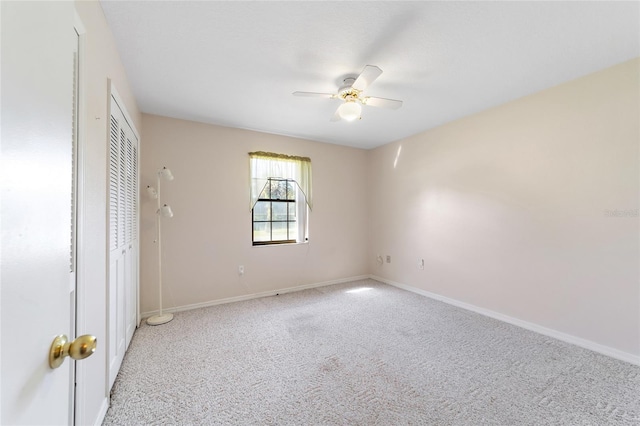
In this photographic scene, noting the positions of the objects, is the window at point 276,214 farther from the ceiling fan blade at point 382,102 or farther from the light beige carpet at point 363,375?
the ceiling fan blade at point 382,102

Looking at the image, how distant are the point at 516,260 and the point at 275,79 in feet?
10.1

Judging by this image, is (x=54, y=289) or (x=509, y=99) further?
(x=509, y=99)

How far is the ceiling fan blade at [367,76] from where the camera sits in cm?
183

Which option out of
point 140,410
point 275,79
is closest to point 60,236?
point 140,410

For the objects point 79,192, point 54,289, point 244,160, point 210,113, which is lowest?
point 54,289

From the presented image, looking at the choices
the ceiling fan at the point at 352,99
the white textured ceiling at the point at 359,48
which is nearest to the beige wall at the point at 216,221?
the white textured ceiling at the point at 359,48

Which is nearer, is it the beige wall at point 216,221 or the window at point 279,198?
the beige wall at point 216,221

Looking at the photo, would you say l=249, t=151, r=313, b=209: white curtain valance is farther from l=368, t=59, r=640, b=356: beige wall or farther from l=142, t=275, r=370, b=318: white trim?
l=368, t=59, r=640, b=356: beige wall

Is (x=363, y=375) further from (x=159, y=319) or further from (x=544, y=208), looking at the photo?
(x=544, y=208)

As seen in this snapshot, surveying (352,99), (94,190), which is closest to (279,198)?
(352,99)

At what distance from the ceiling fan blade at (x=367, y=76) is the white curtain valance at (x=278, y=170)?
6.55 ft

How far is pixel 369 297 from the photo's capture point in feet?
12.2

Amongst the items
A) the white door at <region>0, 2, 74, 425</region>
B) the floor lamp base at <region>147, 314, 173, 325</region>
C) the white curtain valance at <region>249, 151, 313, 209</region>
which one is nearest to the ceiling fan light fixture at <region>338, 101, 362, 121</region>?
the white curtain valance at <region>249, 151, 313, 209</region>

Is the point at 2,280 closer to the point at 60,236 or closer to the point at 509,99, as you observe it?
the point at 60,236
